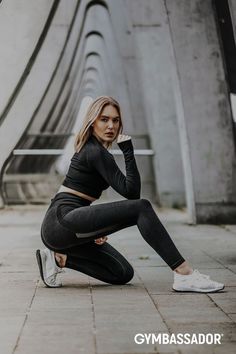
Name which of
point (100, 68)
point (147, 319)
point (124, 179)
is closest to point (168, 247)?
point (124, 179)

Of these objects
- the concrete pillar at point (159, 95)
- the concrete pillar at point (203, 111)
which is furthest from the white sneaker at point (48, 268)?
the concrete pillar at point (159, 95)

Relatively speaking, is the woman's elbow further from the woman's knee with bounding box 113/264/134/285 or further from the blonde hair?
the woman's knee with bounding box 113/264/134/285

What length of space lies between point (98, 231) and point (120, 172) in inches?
20.8

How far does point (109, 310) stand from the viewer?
5.14 m

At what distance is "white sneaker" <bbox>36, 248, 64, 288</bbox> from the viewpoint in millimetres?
6141

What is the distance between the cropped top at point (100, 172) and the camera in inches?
226

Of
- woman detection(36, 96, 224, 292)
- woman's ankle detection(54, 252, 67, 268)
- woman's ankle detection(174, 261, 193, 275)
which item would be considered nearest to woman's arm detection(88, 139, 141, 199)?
woman detection(36, 96, 224, 292)

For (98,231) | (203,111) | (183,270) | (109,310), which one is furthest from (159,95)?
(109,310)

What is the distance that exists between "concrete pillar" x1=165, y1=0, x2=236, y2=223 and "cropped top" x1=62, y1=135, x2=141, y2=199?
21.1ft

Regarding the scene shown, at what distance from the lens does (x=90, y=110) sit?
6.00 metres

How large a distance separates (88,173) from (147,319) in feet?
5.06

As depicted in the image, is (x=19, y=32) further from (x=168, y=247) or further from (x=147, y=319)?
(x=147, y=319)

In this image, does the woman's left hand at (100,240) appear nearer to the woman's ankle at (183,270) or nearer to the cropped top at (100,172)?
the cropped top at (100,172)

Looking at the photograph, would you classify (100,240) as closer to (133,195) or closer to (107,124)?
(133,195)
